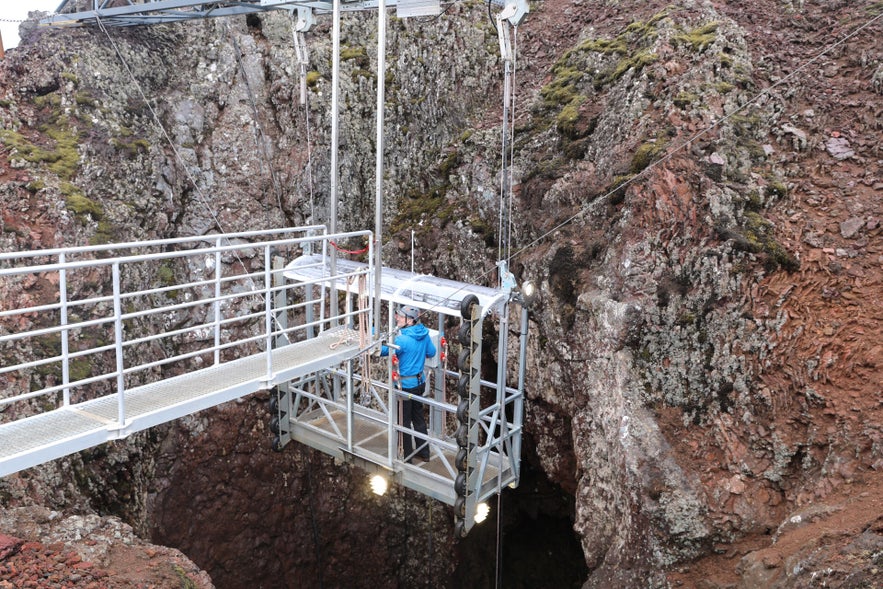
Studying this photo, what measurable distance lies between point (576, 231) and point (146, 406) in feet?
26.0

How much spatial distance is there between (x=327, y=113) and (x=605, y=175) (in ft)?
23.5

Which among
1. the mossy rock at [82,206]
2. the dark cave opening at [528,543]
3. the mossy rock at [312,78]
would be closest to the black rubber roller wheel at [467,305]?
the dark cave opening at [528,543]

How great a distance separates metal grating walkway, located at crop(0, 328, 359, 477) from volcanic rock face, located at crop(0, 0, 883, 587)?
3.75m

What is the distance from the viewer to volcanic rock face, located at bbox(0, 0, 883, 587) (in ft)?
29.8

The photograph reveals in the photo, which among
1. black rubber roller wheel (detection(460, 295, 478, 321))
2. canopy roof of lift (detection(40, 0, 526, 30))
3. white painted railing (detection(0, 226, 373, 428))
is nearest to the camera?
black rubber roller wheel (detection(460, 295, 478, 321))

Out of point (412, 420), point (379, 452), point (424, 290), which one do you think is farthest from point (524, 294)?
point (379, 452)

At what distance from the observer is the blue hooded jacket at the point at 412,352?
28.7ft

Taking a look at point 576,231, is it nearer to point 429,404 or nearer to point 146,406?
point 429,404

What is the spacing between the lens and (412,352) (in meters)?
8.82

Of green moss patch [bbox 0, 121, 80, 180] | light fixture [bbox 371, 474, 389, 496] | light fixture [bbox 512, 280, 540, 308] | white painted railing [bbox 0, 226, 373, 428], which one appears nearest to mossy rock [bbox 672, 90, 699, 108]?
light fixture [bbox 512, 280, 540, 308]

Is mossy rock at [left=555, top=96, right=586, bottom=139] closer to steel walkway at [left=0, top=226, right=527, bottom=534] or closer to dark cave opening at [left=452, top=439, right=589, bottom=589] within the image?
steel walkway at [left=0, top=226, right=527, bottom=534]

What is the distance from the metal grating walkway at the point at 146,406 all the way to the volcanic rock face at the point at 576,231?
3.75 metres

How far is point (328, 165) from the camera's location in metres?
15.7

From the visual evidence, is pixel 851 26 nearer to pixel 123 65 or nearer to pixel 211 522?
pixel 123 65
